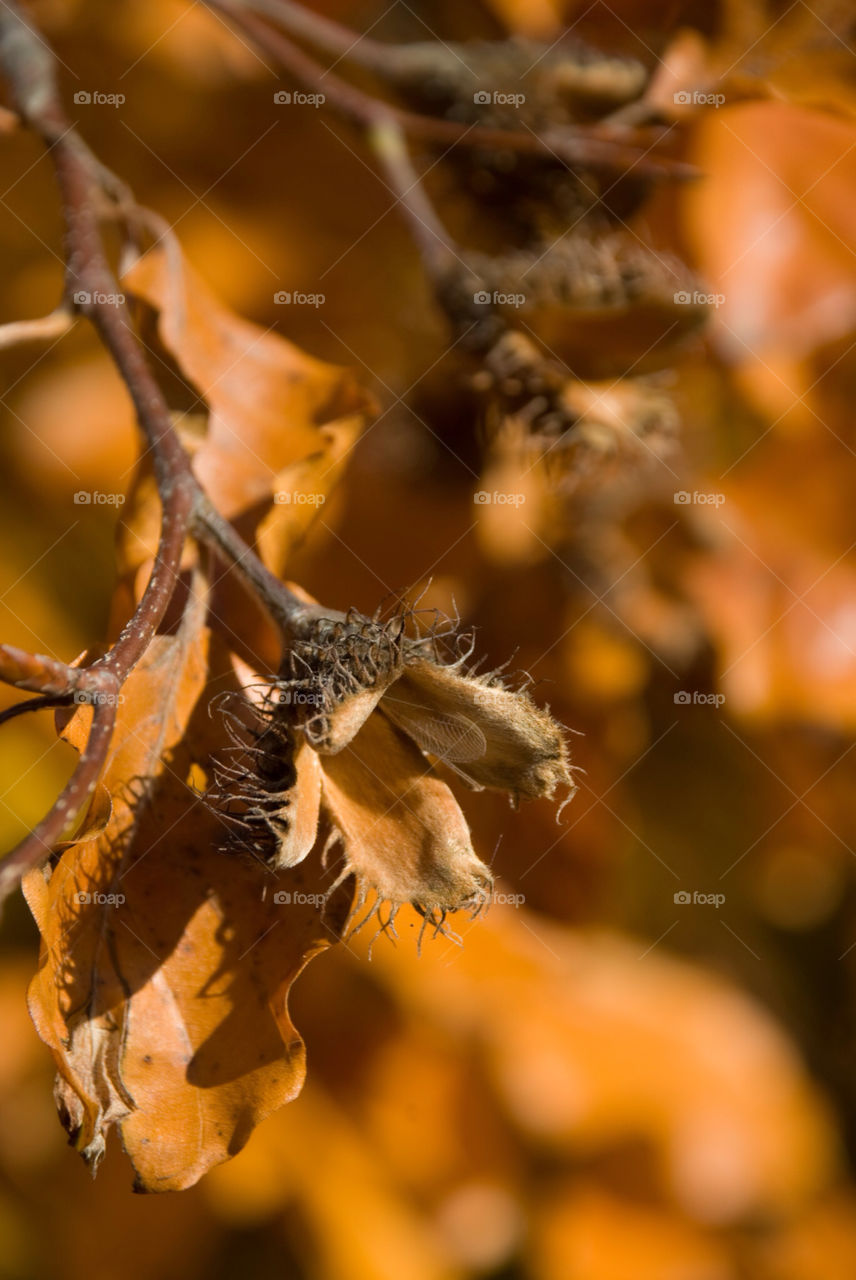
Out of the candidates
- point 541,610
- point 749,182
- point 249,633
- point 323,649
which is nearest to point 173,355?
point 249,633

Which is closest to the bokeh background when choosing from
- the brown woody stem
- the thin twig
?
the thin twig

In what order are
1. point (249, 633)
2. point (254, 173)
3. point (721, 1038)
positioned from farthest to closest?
point (721, 1038) → point (254, 173) → point (249, 633)

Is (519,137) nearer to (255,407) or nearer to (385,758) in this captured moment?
(255,407)

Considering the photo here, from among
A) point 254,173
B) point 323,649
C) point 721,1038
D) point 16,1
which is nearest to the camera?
point 323,649

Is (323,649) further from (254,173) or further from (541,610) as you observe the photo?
(254,173)

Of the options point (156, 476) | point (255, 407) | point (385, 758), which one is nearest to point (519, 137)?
point (255, 407)

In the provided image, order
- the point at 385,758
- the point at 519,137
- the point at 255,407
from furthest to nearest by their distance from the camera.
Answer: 1. the point at 519,137
2. the point at 255,407
3. the point at 385,758

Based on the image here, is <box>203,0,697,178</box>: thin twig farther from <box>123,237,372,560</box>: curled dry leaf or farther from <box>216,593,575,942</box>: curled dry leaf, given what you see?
<box>216,593,575,942</box>: curled dry leaf
